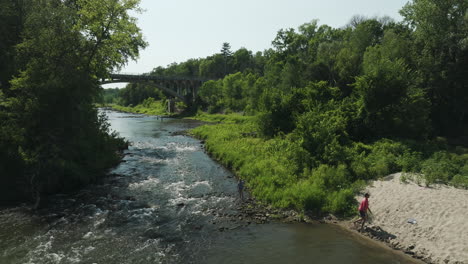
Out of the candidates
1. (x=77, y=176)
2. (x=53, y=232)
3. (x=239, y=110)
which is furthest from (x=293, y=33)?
(x=53, y=232)

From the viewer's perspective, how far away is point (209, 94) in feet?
320

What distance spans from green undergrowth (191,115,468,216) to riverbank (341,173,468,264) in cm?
141

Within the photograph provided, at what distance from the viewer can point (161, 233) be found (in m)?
16.1

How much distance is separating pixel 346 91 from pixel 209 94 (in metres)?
59.8

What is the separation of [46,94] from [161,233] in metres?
11.6

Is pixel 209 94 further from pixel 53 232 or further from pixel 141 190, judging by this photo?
pixel 53 232

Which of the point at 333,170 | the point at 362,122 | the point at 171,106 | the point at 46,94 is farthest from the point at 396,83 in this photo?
the point at 171,106

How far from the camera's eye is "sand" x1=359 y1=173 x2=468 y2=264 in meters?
13.2

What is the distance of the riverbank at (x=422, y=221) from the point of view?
13234 mm

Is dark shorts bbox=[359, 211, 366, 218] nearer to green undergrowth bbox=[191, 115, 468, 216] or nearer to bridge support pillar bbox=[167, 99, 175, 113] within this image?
green undergrowth bbox=[191, 115, 468, 216]

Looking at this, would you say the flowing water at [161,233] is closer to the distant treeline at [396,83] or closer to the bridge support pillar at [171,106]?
the distant treeline at [396,83]

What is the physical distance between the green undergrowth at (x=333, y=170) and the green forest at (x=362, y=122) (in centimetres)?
7

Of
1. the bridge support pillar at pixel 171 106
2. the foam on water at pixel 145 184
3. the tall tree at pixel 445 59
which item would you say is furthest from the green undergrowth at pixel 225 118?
the foam on water at pixel 145 184

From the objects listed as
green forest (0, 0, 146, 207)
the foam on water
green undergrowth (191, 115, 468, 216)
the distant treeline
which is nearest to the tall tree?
the distant treeline
